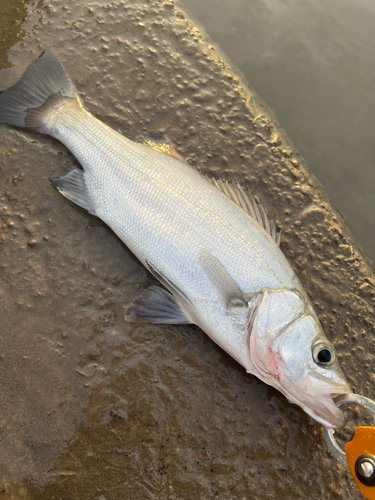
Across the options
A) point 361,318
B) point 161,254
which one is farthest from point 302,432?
point 161,254

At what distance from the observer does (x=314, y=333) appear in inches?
79.2

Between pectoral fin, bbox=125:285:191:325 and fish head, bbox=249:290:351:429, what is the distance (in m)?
0.52

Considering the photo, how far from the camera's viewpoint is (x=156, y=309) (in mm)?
2359

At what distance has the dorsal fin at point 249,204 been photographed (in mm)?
2438

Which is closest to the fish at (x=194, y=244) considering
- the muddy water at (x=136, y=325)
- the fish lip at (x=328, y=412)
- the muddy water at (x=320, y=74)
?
the fish lip at (x=328, y=412)

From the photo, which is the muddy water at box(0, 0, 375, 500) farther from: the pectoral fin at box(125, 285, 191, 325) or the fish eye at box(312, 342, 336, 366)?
the fish eye at box(312, 342, 336, 366)

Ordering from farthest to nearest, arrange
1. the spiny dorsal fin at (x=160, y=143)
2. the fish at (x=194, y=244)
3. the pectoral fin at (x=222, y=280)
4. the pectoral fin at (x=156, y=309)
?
the spiny dorsal fin at (x=160, y=143) < the pectoral fin at (x=156, y=309) < the pectoral fin at (x=222, y=280) < the fish at (x=194, y=244)

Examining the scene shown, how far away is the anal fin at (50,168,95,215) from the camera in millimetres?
2539

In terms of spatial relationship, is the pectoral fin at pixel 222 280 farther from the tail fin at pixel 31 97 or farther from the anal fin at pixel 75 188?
the tail fin at pixel 31 97

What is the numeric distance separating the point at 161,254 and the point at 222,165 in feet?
3.44

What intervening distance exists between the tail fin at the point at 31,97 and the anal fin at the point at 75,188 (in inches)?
18.5

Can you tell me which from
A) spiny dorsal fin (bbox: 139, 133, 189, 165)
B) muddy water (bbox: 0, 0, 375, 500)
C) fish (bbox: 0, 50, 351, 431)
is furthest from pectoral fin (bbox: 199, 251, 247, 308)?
spiny dorsal fin (bbox: 139, 133, 189, 165)

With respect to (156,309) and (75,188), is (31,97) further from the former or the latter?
(156,309)

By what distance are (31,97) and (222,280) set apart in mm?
2048
